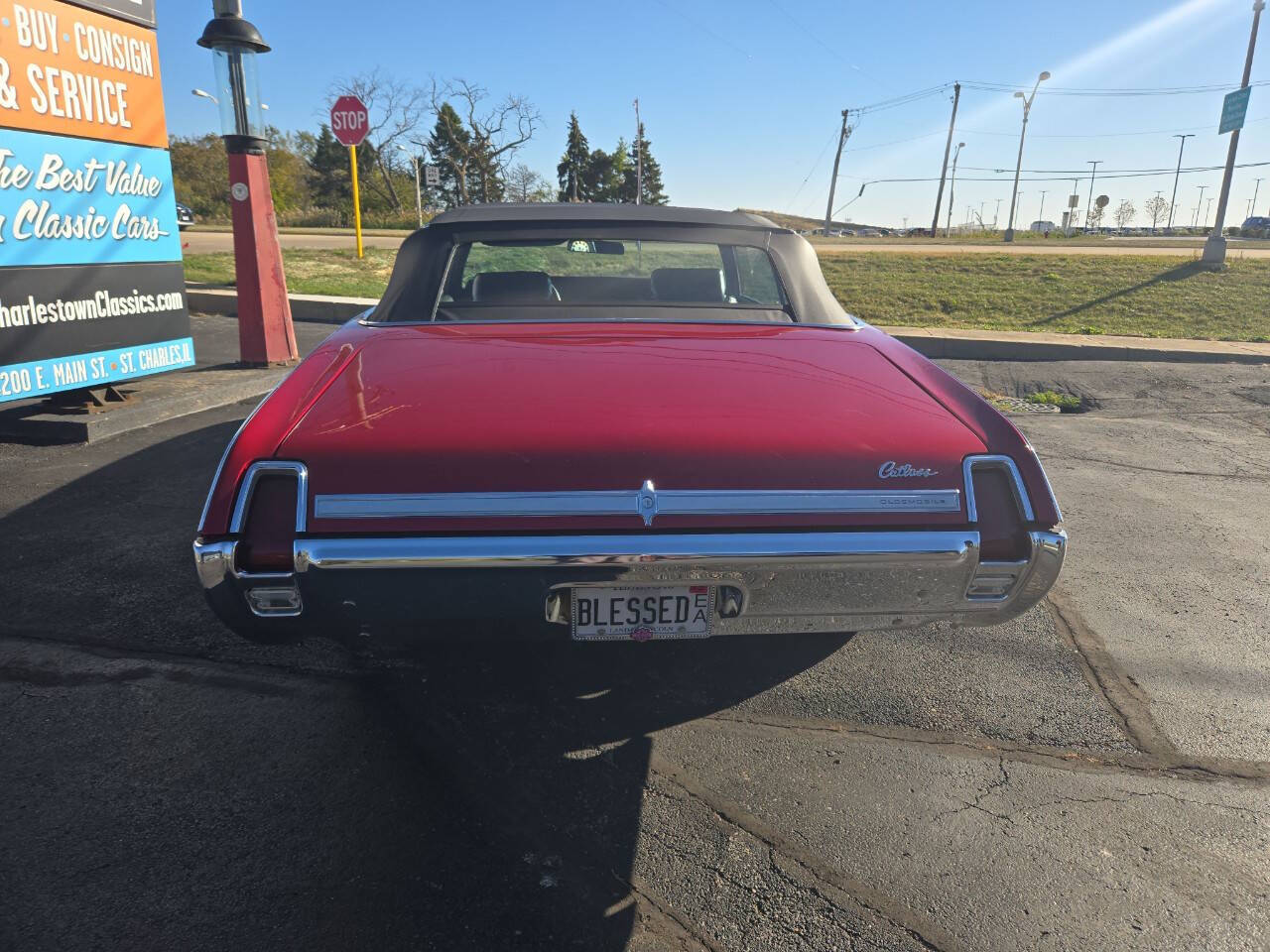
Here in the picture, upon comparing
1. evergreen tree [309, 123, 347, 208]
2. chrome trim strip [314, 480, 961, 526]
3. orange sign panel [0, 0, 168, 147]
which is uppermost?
evergreen tree [309, 123, 347, 208]

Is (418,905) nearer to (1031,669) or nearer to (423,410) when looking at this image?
(423,410)

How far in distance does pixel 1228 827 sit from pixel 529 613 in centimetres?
197

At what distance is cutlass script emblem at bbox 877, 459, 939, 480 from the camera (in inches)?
87.4

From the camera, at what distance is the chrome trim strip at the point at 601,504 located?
6.93ft

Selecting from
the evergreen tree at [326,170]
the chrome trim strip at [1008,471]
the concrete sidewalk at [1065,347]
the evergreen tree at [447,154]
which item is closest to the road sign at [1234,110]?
the concrete sidewalk at [1065,347]

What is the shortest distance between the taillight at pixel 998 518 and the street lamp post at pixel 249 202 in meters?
7.07

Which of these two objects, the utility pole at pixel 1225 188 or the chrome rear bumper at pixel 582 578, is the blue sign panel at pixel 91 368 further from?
the utility pole at pixel 1225 188

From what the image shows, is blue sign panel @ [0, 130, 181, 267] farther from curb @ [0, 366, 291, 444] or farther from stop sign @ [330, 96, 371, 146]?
stop sign @ [330, 96, 371, 146]

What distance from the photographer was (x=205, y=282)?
14.0 m

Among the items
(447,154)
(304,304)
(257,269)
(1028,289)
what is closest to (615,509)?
(257,269)

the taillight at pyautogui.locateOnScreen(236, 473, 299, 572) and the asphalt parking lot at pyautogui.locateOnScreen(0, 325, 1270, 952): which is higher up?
the taillight at pyautogui.locateOnScreen(236, 473, 299, 572)

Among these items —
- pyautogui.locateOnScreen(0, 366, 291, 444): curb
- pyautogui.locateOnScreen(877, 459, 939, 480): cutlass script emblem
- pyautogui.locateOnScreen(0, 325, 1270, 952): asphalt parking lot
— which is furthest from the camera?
pyautogui.locateOnScreen(0, 366, 291, 444): curb

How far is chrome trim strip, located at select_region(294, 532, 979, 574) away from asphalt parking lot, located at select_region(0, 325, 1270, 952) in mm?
737

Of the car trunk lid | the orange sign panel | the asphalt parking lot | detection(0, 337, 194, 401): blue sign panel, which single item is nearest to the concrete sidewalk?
detection(0, 337, 194, 401): blue sign panel
